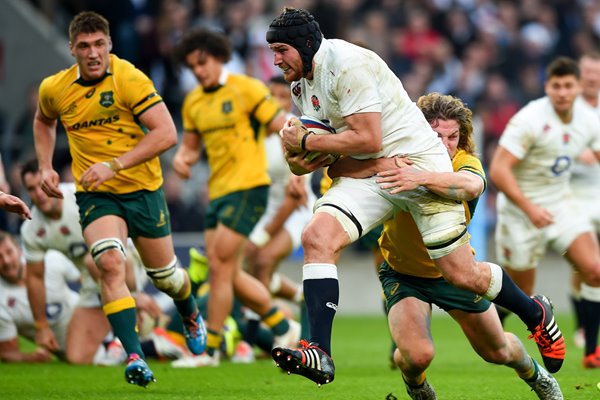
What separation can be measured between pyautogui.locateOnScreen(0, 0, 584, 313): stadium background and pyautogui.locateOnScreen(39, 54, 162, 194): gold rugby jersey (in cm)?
667

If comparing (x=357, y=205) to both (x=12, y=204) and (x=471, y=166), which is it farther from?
(x=12, y=204)

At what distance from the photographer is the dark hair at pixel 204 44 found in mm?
10516

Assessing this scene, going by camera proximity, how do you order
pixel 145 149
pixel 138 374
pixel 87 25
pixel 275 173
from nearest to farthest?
pixel 138 374 < pixel 145 149 < pixel 87 25 < pixel 275 173

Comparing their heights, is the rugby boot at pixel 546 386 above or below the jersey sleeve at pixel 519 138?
below

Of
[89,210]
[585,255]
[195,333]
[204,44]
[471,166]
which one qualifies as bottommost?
[195,333]

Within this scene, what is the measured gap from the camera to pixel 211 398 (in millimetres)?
7758

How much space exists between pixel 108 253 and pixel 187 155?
284cm

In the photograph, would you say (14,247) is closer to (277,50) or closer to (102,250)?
(102,250)

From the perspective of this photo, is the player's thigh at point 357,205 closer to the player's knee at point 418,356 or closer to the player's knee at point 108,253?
the player's knee at point 418,356

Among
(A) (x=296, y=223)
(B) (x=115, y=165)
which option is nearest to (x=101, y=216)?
(B) (x=115, y=165)

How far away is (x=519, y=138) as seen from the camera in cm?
1025

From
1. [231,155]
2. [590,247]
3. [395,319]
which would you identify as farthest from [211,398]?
[590,247]

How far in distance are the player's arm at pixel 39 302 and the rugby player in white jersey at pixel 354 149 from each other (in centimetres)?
444

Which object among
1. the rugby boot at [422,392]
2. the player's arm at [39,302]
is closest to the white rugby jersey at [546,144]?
the rugby boot at [422,392]
